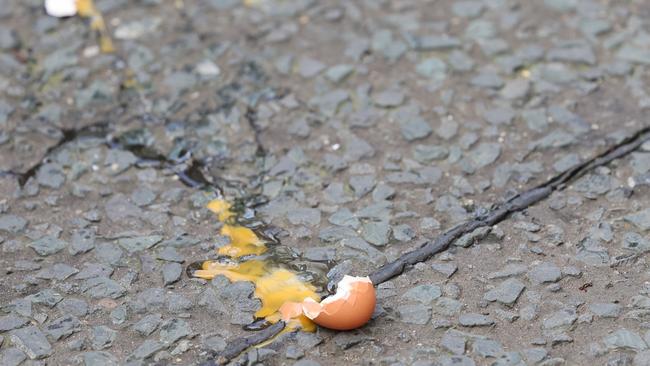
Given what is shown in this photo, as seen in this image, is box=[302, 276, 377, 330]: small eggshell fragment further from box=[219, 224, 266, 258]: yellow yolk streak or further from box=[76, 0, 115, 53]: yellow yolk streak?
box=[76, 0, 115, 53]: yellow yolk streak

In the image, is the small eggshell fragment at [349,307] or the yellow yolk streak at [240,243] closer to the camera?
the small eggshell fragment at [349,307]

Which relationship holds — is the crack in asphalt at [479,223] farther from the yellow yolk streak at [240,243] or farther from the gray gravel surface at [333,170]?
the yellow yolk streak at [240,243]

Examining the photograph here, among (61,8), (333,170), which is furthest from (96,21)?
(333,170)

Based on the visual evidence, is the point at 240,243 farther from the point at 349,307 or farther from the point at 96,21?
the point at 96,21

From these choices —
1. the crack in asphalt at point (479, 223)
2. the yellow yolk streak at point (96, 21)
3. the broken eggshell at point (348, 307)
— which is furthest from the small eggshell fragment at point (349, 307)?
the yellow yolk streak at point (96, 21)

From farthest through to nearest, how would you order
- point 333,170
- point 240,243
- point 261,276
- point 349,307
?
→ point 333,170, point 240,243, point 261,276, point 349,307

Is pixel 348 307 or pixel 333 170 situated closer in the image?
pixel 348 307

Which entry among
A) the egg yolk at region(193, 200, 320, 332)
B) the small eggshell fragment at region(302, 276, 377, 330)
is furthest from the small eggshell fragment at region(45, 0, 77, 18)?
the small eggshell fragment at region(302, 276, 377, 330)

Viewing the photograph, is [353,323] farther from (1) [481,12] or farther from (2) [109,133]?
(1) [481,12]

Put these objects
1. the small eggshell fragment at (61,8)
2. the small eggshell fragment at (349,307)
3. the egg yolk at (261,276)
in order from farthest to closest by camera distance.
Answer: the small eggshell fragment at (61,8) < the egg yolk at (261,276) < the small eggshell fragment at (349,307)
